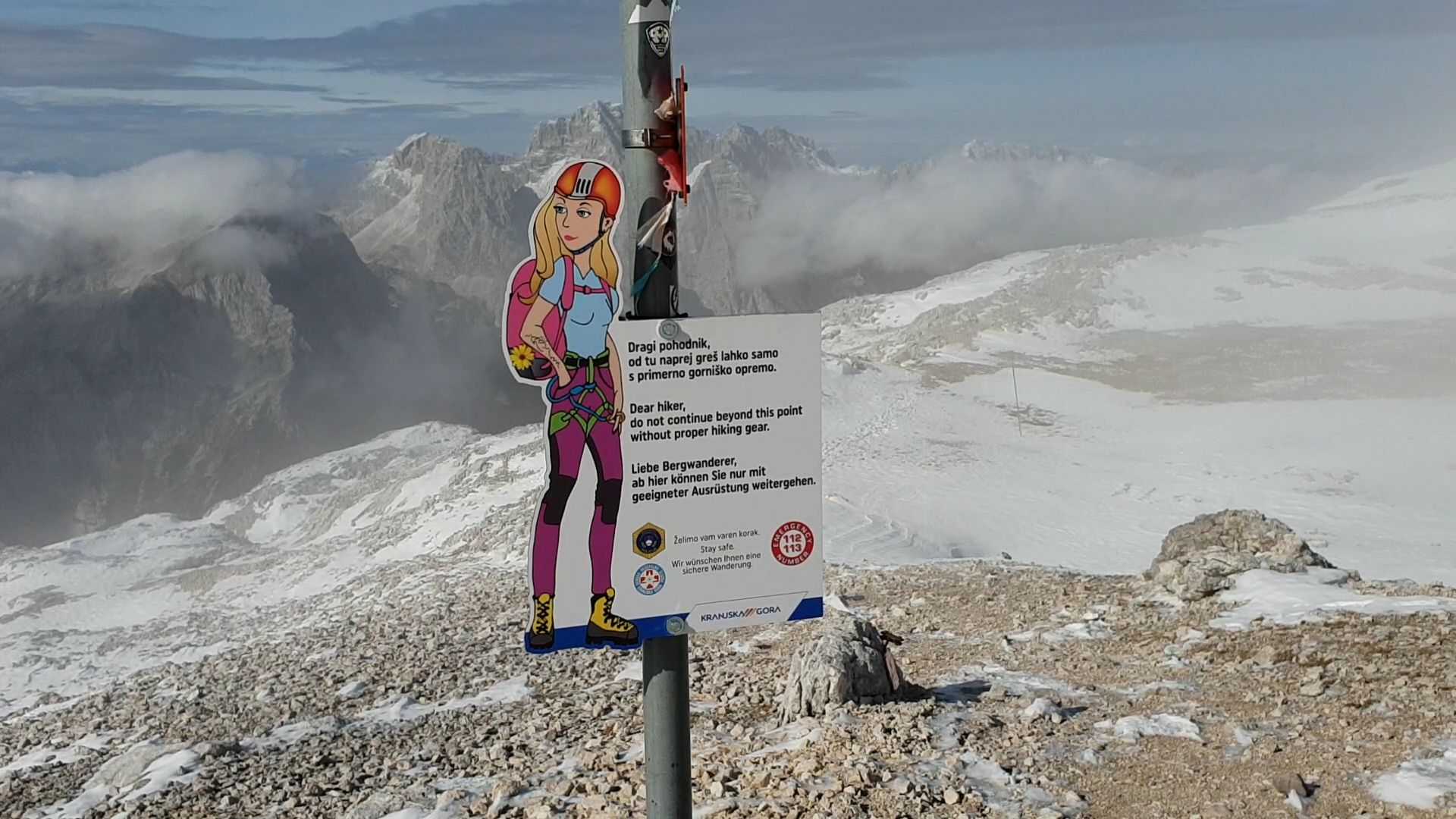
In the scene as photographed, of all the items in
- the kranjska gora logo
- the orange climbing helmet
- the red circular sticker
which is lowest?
the kranjska gora logo

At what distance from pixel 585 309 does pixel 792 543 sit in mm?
1208

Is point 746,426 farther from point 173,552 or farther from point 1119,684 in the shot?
point 173,552

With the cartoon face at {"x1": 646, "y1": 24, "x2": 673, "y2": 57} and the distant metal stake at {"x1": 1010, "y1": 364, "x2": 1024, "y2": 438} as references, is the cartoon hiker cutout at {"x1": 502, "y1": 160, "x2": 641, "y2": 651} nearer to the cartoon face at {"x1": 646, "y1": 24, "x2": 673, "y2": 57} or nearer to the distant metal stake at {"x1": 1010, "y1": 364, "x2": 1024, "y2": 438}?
the cartoon face at {"x1": 646, "y1": 24, "x2": 673, "y2": 57}

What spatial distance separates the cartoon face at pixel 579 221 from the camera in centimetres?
383

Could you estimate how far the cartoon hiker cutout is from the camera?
12.6 feet

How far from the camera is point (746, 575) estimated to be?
4160 millimetres

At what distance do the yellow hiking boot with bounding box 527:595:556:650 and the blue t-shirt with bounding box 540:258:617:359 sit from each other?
3.07 ft

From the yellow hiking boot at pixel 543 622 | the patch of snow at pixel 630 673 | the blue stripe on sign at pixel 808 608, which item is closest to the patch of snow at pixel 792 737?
the patch of snow at pixel 630 673

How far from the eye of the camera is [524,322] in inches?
152

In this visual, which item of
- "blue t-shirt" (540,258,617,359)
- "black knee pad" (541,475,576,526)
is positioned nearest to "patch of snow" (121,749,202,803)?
"black knee pad" (541,475,576,526)

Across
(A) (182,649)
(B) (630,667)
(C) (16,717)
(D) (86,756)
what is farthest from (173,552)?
(B) (630,667)

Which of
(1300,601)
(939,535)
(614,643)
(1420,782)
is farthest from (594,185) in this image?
(939,535)

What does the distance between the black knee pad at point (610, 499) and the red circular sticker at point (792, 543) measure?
635mm

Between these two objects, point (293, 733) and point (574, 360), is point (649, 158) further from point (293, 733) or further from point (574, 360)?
point (293, 733)
